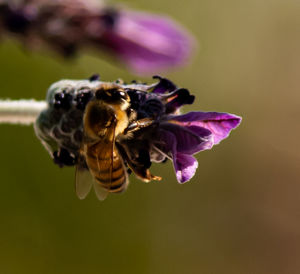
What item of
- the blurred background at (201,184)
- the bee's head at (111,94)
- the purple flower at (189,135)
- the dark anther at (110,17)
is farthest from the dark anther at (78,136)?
the blurred background at (201,184)

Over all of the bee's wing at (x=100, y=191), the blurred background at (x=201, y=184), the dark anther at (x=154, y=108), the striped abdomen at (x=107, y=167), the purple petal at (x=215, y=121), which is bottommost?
the blurred background at (x=201, y=184)

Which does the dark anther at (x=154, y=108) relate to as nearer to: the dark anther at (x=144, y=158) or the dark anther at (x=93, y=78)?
the dark anther at (x=144, y=158)

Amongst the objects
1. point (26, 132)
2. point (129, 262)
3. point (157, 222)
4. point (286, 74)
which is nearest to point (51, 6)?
point (26, 132)

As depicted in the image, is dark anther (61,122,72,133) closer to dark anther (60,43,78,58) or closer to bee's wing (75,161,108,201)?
bee's wing (75,161,108,201)

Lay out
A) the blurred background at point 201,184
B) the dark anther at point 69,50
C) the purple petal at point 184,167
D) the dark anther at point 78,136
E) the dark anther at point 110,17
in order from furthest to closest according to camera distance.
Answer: the blurred background at point 201,184, the dark anther at point 110,17, the dark anther at point 69,50, the dark anther at point 78,136, the purple petal at point 184,167

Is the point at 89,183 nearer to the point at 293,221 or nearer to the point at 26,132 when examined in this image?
the point at 26,132

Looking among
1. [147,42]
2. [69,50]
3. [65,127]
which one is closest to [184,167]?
[65,127]
